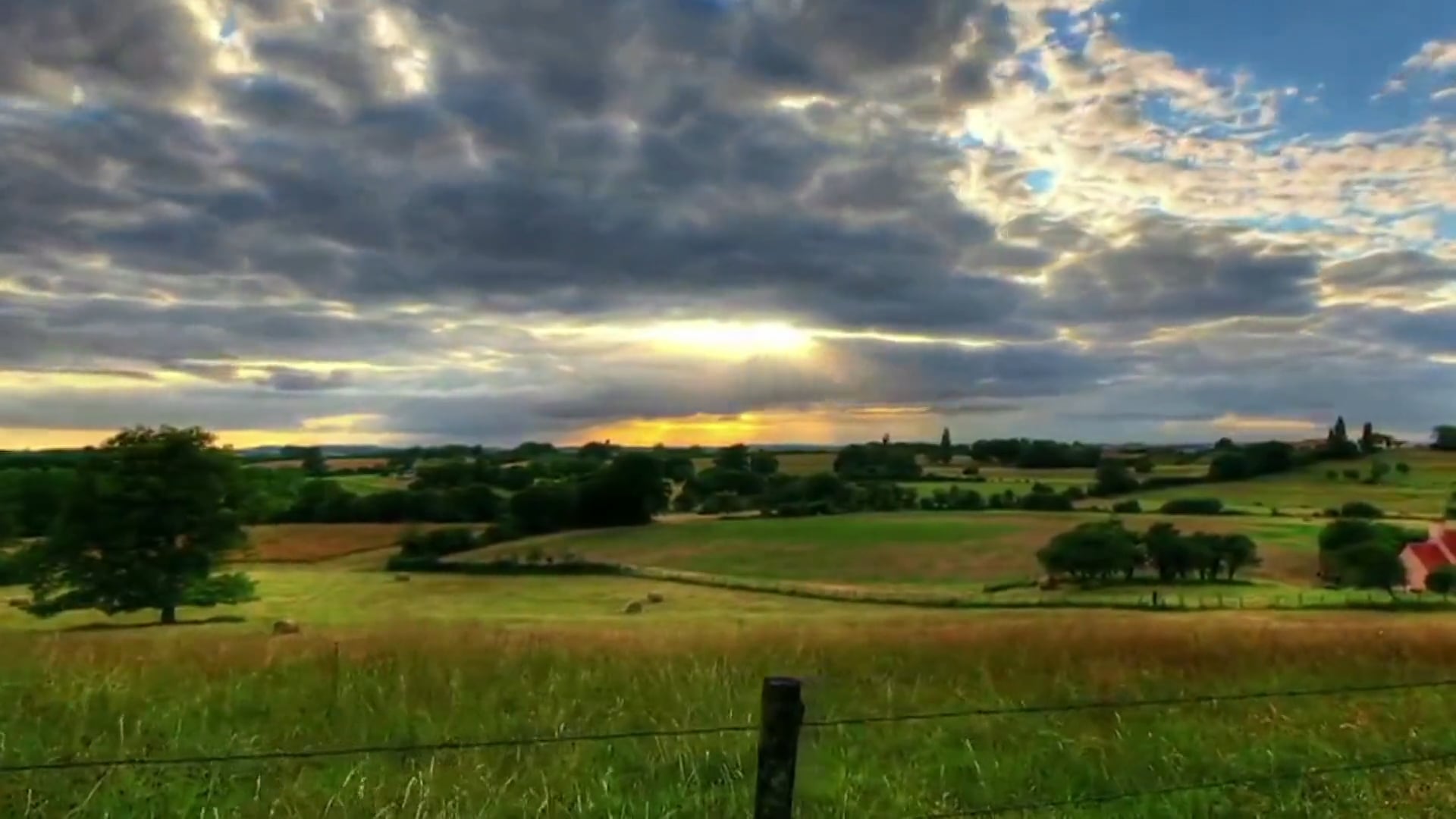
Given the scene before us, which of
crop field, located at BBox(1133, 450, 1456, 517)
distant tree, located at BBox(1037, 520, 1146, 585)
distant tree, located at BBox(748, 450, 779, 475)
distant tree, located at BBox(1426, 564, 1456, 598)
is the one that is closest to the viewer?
distant tree, located at BBox(1426, 564, 1456, 598)

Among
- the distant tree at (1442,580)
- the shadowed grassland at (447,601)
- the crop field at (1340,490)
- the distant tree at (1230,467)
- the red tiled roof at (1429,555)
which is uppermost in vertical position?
the distant tree at (1230,467)

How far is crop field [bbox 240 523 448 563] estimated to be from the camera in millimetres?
69438

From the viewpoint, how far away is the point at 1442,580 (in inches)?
2238

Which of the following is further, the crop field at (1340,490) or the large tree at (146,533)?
the crop field at (1340,490)

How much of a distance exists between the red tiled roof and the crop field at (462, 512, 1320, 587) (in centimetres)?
507

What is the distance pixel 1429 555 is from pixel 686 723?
2564 inches

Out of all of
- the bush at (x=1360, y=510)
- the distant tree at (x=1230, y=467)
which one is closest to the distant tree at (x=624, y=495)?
the distant tree at (x=1230, y=467)

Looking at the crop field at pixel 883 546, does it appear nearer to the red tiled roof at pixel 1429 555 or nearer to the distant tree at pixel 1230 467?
the red tiled roof at pixel 1429 555

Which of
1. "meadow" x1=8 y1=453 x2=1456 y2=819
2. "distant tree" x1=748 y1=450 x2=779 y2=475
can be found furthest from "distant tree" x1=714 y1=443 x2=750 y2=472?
"meadow" x1=8 y1=453 x2=1456 y2=819

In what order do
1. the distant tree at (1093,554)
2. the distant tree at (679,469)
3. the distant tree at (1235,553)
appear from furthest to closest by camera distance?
the distant tree at (679,469), the distant tree at (1235,553), the distant tree at (1093,554)

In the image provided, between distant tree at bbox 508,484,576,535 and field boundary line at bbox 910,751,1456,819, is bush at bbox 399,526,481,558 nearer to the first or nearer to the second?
distant tree at bbox 508,484,576,535

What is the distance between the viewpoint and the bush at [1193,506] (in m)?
78.2

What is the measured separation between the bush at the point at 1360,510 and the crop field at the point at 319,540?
208 feet

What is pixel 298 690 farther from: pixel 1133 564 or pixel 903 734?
pixel 1133 564
